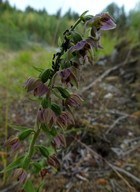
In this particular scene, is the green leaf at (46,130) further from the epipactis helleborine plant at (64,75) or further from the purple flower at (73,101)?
the purple flower at (73,101)

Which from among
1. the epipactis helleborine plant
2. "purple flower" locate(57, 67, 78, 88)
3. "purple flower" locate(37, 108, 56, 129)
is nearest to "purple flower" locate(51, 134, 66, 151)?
the epipactis helleborine plant

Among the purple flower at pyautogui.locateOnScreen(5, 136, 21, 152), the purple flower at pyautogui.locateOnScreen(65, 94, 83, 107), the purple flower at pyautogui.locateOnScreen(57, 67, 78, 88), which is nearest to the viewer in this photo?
the purple flower at pyautogui.locateOnScreen(57, 67, 78, 88)

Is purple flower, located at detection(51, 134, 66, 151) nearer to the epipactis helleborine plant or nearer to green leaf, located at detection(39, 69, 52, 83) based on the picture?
the epipactis helleborine plant

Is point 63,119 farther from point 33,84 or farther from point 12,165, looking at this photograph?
point 12,165

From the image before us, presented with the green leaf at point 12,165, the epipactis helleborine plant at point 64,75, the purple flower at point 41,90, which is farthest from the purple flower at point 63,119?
the green leaf at point 12,165

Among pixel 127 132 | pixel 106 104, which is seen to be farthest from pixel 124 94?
pixel 127 132

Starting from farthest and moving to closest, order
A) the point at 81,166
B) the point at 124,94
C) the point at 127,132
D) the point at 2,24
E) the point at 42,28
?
the point at 42,28 → the point at 2,24 → the point at 124,94 → the point at 127,132 → the point at 81,166

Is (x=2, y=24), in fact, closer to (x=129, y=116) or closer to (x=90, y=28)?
(x=129, y=116)

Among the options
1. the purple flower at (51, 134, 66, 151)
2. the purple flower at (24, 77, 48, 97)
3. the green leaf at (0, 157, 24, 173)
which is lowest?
the green leaf at (0, 157, 24, 173)

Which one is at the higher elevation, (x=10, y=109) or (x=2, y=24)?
(x=2, y=24)
